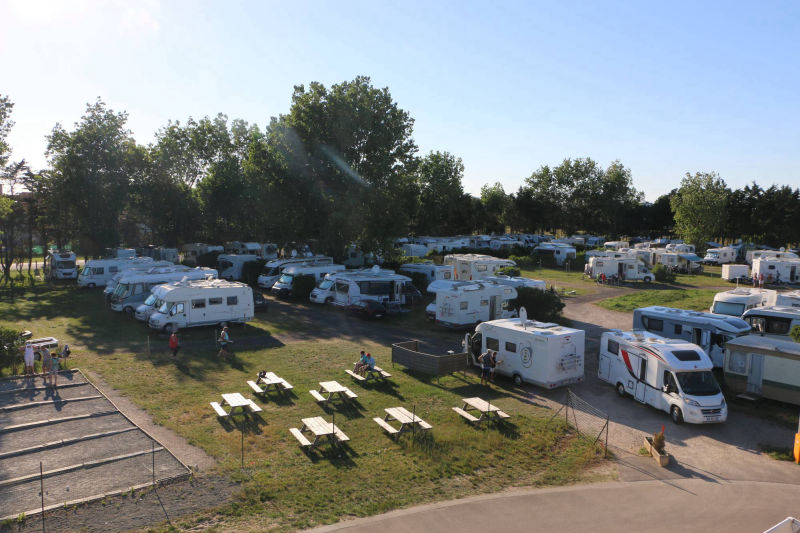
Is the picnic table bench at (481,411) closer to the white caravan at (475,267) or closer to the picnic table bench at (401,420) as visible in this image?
the picnic table bench at (401,420)

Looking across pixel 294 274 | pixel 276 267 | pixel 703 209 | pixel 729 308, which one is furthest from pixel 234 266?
pixel 703 209

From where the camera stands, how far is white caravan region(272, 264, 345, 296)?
33.2 meters

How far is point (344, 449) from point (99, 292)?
29.9m

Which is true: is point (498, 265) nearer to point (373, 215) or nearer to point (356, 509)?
point (373, 215)

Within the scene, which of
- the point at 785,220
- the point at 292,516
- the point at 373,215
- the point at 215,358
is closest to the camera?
the point at 292,516

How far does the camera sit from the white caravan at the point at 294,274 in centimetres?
3325

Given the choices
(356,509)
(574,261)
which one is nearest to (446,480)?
(356,509)

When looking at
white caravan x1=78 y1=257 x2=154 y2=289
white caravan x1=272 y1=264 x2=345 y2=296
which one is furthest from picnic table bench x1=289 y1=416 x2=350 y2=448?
white caravan x1=78 y1=257 x2=154 y2=289

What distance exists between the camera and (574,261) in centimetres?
5397

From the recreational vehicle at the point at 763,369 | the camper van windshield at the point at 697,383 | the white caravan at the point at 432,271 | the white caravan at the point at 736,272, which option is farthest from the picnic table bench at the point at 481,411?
the white caravan at the point at 736,272

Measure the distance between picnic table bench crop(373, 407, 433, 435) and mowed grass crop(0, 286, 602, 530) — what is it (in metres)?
0.24

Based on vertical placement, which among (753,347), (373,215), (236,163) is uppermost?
(236,163)

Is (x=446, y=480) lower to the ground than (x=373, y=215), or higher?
lower

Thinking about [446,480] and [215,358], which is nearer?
[446,480]
